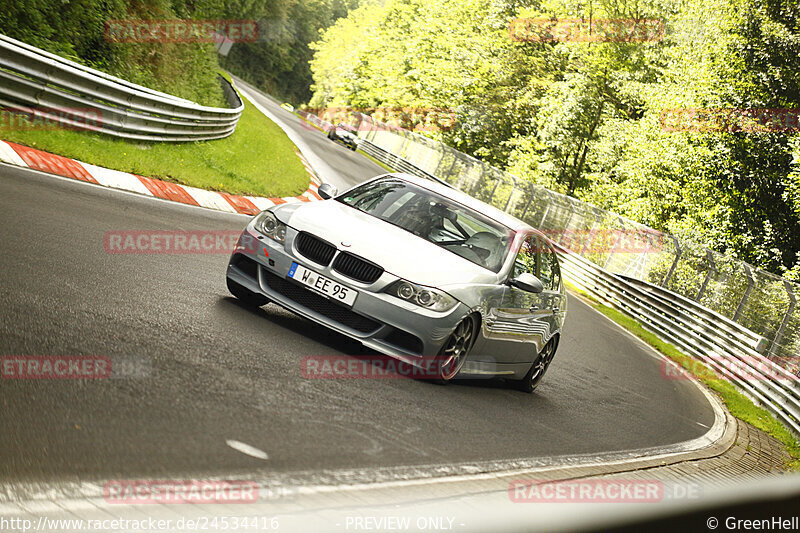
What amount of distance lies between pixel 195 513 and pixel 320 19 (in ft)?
453

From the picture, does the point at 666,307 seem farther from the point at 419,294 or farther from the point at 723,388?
the point at 419,294

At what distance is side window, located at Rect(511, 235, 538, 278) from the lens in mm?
7658

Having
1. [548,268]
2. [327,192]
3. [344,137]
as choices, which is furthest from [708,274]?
[344,137]

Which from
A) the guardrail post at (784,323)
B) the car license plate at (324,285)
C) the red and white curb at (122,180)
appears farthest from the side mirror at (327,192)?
the guardrail post at (784,323)

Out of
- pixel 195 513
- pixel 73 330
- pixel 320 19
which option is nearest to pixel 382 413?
pixel 73 330

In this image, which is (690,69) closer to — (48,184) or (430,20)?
(48,184)

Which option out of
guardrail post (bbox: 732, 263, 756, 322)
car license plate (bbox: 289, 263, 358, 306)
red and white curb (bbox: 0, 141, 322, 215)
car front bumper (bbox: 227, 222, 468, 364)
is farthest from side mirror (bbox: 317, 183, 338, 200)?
guardrail post (bbox: 732, 263, 756, 322)

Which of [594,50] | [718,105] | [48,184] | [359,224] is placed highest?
[594,50]

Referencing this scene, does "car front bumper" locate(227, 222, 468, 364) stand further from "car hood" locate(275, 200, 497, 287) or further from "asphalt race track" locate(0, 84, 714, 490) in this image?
"asphalt race track" locate(0, 84, 714, 490)

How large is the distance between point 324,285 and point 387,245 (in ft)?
2.14

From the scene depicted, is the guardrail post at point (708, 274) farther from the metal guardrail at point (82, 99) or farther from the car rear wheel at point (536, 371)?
the car rear wheel at point (536, 371)

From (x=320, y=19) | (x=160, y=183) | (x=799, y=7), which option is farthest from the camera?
(x=320, y=19)

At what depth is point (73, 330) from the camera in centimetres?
514

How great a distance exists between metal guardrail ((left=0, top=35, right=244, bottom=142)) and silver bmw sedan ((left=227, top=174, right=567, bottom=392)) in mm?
6217
